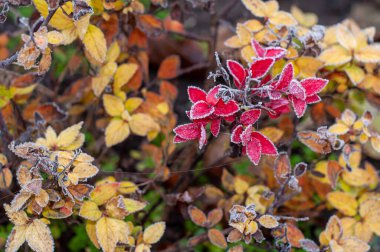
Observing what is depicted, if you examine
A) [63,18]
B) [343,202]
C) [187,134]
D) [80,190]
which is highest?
[63,18]

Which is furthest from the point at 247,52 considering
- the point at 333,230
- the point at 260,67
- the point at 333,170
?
the point at 333,230

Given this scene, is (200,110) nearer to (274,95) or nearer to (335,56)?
(274,95)

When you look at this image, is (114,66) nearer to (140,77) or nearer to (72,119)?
(140,77)

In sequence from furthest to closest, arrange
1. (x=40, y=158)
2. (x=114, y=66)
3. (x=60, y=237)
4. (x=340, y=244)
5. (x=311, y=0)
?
(x=311, y=0) → (x=60, y=237) → (x=114, y=66) → (x=340, y=244) → (x=40, y=158)

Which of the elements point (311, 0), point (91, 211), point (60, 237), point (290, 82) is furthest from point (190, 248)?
point (311, 0)

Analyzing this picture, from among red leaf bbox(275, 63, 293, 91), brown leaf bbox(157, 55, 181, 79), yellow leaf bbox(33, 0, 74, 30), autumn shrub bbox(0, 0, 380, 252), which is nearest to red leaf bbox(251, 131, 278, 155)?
autumn shrub bbox(0, 0, 380, 252)

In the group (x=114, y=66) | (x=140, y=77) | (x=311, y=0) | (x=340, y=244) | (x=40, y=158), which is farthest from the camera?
(x=311, y=0)

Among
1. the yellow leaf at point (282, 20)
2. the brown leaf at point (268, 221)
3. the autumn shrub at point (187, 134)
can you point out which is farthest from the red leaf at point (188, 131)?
the yellow leaf at point (282, 20)
